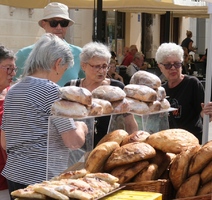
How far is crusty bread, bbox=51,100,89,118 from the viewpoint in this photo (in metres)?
2.89

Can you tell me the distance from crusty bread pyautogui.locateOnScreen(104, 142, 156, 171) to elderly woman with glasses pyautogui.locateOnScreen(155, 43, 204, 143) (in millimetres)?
1867

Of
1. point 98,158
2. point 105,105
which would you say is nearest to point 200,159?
point 98,158

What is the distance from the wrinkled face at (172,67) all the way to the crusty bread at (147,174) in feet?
6.66

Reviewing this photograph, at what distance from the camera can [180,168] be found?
2670mm

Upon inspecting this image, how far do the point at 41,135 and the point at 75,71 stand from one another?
1.61 metres

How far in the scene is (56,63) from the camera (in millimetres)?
3383

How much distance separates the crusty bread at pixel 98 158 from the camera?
2732 millimetres

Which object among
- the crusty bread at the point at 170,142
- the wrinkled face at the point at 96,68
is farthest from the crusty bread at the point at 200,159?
the wrinkled face at the point at 96,68

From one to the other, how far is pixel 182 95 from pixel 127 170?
6.75 feet

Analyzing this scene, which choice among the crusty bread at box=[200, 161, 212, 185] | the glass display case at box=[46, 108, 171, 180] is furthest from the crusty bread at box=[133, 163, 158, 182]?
the glass display case at box=[46, 108, 171, 180]

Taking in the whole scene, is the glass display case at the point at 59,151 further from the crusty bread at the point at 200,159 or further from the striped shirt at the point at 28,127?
the crusty bread at the point at 200,159

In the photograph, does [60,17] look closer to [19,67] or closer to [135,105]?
[19,67]

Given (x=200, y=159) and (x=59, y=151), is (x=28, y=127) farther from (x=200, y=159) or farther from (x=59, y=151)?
(x=200, y=159)

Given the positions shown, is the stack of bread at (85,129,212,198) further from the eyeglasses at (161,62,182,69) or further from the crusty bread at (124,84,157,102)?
the eyeglasses at (161,62,182,69)
